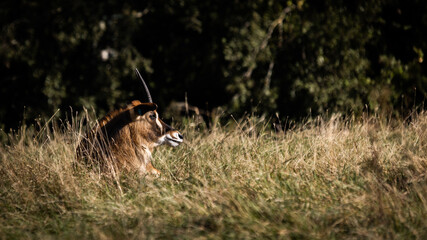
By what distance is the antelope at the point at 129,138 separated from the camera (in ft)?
17.7

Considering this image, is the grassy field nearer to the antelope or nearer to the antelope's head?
the antelope

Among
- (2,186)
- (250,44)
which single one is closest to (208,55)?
(250,44)

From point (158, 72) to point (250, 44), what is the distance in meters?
2.73

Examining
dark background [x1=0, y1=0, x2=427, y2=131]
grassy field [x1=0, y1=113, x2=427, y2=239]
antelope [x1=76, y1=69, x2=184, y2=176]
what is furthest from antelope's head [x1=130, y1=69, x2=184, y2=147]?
dark background [x1=0, y1=0, x2=427, y2=131]

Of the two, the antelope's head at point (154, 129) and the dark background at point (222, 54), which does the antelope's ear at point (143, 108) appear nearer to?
the antelope's head at point (154, 129)

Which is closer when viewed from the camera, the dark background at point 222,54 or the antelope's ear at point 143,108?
the antelope's ear at point 143,108

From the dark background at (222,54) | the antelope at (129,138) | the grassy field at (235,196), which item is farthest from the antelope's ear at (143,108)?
the dark background at (222,54)

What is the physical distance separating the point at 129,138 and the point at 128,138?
12 mm

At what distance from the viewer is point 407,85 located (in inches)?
432

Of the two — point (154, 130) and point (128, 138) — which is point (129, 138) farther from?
point (154, 130)

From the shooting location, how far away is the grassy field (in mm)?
3922

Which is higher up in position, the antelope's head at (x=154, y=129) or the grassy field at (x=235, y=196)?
the antelope's head at (x=154, y=129)

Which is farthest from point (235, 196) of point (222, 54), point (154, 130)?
point (222, 54)

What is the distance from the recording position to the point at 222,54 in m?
11.2
